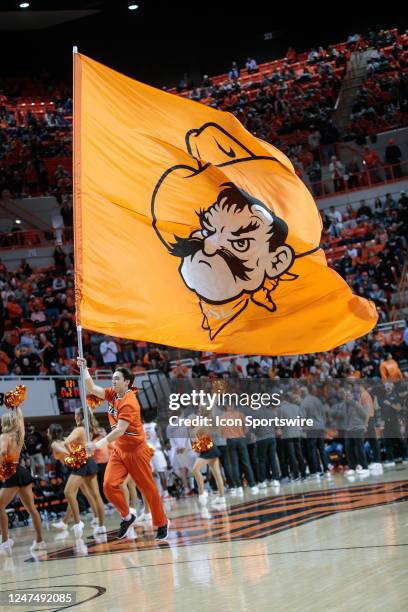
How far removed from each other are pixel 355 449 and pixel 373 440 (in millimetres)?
484

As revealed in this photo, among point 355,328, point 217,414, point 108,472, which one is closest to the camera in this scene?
point 355,328

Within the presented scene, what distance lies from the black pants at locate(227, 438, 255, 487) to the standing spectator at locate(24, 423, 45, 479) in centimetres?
399

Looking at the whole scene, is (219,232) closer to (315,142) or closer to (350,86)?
(315,142)

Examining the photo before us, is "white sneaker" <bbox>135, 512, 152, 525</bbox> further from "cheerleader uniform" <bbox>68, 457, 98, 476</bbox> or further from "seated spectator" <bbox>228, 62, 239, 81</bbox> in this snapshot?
"seated spectator" <bbox>228, 62, 239, 81</bbox>

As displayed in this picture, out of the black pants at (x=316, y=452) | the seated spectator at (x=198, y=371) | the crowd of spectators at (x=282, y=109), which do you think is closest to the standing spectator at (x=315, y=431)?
the black pants at (x=316, y=452)

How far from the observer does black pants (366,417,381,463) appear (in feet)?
52.1

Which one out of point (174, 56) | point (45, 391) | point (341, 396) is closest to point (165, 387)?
point (45, 391)

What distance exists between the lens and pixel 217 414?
640 inches

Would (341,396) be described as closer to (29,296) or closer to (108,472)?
(108,472)

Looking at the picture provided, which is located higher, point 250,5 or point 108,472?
point 250,5

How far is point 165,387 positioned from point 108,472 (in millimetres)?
12322

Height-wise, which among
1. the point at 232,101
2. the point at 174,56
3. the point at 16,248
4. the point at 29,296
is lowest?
the point at 29,296

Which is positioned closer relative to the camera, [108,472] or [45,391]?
[108,472]

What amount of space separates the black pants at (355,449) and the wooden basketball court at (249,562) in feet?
11.2
